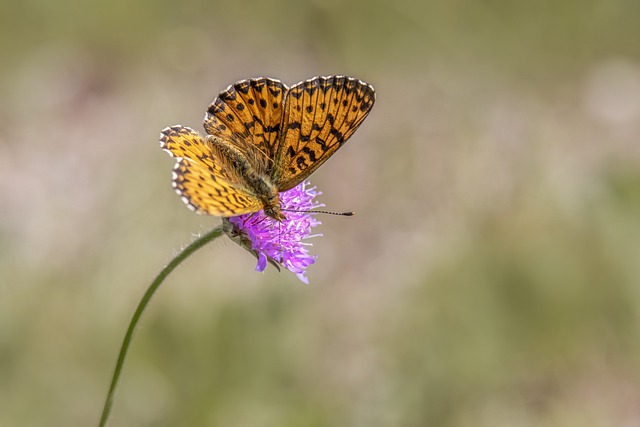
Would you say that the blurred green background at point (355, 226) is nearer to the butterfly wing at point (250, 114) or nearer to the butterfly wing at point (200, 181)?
the butterfly wing at point (250, 114)

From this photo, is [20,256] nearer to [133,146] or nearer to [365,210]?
[133,146]

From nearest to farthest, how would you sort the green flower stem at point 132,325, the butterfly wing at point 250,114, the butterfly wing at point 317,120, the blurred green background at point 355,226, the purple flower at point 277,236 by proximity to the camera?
the green flower stem at point 132,325 < the purple flower at point 277,236 < the butterfly wing at point 317,120 < the butterfly wing at point 250,114 < the blurred green background at point 355,226

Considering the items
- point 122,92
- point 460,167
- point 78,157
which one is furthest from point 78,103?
point 460,167

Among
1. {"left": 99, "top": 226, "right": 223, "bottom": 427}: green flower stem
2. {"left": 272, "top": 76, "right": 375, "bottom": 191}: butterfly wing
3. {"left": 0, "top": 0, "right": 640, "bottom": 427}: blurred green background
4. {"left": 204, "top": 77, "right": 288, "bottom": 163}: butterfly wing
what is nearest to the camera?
{"left": 99, "top": 226, "right": 223, "bottom": 427}: green flower stem

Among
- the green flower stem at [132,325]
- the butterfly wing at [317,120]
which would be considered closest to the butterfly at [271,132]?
the butterfly wing at [317,120]

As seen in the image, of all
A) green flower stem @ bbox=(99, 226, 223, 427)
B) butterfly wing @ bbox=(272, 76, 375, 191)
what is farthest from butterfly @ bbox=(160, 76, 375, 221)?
green flower stem @ bbox=(99, 226, 223, 427)

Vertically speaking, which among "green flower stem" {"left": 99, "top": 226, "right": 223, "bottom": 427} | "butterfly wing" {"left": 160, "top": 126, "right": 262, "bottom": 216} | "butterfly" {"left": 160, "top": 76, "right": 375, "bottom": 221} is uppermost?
"butterfly" {"left": 160, "top": 76, "right": 375, "bottom": 221}

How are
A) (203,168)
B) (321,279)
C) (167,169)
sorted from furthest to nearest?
(321,279), (167,169), (203,168)

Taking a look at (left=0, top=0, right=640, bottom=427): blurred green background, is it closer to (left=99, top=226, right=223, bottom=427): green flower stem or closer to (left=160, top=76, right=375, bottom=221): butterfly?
(left=160, top=76, right=375, bottom=221): butterfly
